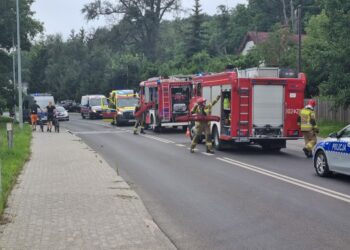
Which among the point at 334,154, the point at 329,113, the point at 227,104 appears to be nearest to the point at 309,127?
the point at 227,104

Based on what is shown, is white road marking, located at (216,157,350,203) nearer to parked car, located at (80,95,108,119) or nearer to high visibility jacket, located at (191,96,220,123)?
high visibility jacket, located at (191,96,220,123)

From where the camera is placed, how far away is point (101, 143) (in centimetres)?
2394

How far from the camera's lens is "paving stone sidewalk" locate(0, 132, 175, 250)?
23.2 feet

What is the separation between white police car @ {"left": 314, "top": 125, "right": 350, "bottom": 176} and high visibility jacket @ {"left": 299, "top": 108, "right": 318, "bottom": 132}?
3626 millimetres

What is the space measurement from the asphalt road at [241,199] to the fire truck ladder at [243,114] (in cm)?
64

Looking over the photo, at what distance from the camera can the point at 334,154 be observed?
488 inches


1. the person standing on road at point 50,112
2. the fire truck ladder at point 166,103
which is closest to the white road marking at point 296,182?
the fire truck ladder at point 166,103

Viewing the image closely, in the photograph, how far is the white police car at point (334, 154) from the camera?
11.9 meters

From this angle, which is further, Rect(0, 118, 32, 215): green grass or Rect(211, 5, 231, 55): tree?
Rect(211, 5, 231, 55): tree

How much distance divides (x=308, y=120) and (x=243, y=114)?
2.15 metres

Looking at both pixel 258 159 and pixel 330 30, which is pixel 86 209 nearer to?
pixel 258 159

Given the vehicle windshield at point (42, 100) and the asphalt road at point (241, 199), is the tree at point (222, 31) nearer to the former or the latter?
the vehicle windshield at point (42, 100)

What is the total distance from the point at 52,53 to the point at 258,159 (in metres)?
75.4

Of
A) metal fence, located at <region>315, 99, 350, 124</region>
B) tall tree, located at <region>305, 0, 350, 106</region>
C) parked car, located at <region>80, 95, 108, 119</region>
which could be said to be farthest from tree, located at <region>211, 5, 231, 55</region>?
tall tree, located at <region>305, 0, 350, 106</region>
